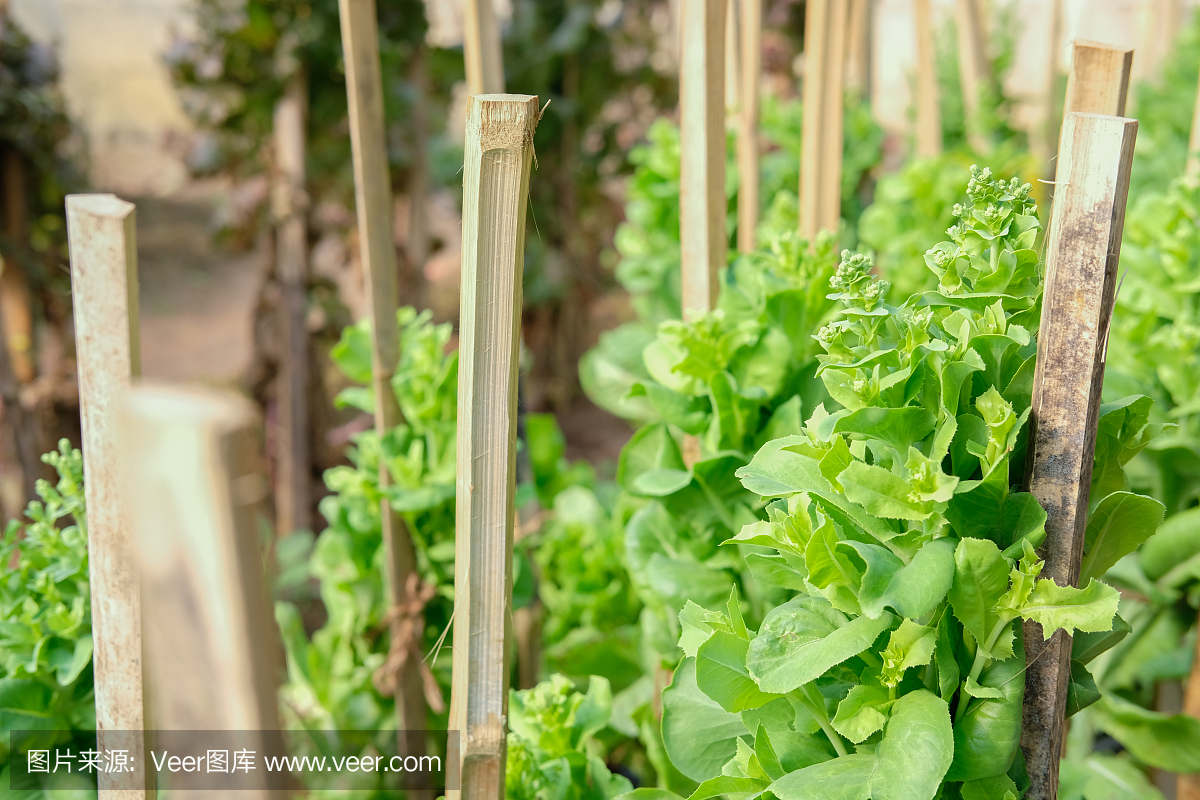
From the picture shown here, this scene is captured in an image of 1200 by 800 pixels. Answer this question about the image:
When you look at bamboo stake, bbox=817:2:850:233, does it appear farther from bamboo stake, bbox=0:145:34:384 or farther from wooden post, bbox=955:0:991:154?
bamboo stake, bbox=0:145:34:384

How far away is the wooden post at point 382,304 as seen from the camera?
892 mm

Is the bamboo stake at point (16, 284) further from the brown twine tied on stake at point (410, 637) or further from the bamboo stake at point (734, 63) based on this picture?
the bamboo stake at point (734, 63)

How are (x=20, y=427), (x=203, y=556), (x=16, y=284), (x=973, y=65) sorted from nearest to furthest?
1. (x=203, y=556)
2. (x=20, y=427)
3. (x=16, y=284)
4. (x=973, y=65)

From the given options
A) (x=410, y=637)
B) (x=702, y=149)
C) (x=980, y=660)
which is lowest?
(x=410, y=637)

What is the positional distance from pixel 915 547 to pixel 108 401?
1.71 ft

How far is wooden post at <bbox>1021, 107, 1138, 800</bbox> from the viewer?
0.50 meters

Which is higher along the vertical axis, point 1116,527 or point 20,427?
point 1116,527

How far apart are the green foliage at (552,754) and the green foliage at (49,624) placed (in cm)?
35

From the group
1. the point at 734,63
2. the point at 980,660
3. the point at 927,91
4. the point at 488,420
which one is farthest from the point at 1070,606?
the point at 927,91

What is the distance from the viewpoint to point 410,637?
3.30ft

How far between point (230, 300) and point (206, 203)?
2.64 ft

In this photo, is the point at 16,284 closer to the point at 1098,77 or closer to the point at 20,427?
the point at 20,427

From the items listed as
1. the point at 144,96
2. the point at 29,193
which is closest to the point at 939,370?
the point at 29,193

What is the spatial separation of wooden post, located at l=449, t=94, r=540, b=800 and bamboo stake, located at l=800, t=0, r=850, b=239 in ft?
2.41
